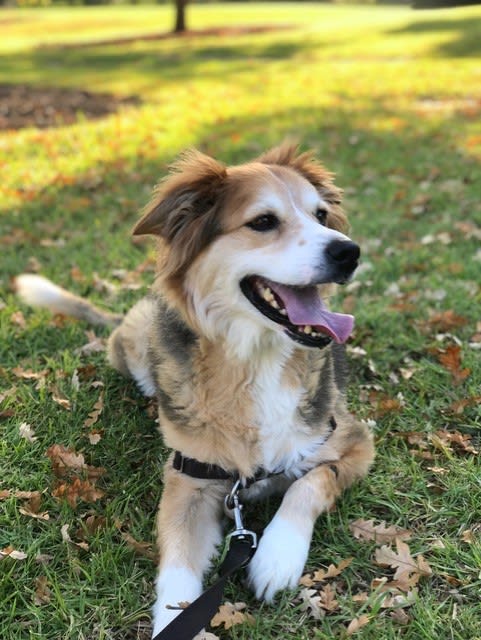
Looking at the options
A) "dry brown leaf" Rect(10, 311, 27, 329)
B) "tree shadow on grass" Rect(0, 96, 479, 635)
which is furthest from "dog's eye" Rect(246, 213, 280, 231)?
"dry brown leaf" Rect(10, 311, 27, 329)

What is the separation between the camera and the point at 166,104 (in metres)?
13.7

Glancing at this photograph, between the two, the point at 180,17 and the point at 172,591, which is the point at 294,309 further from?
the point at 180,17

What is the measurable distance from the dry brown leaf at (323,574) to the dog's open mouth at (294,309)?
924 millimetres

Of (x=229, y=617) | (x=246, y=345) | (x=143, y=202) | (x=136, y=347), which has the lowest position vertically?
(x=143, y=202)

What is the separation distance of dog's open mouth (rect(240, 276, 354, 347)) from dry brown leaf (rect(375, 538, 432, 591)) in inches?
36.2

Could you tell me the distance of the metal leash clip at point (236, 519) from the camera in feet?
8.83

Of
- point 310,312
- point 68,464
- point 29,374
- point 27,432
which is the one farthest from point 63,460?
point 310,312

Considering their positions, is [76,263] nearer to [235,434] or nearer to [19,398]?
[19,398]

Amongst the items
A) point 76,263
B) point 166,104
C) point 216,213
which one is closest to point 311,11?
point 166,104

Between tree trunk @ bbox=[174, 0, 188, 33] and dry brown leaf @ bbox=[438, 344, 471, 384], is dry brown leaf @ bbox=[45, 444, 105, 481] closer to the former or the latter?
dry brown leaf @ bbox=[438, 344, 471, 384]

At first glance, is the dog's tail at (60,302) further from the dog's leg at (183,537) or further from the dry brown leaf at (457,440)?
the dry brown leaf at (457,440)

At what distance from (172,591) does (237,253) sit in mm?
1424

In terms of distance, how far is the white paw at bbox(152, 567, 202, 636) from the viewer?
2.48 metres

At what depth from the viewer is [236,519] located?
277 cm
